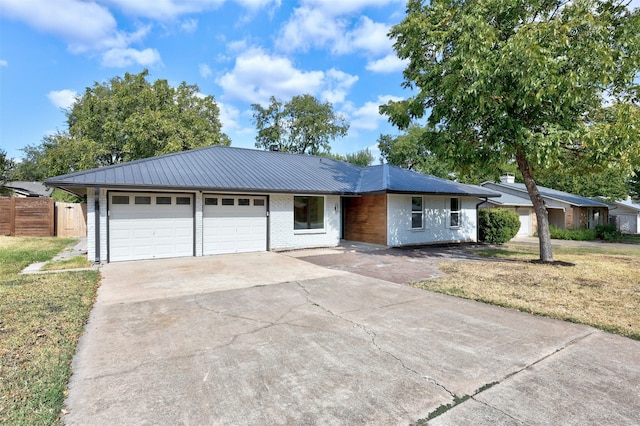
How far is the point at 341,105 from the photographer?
36.0 metres

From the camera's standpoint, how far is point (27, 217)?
17.5 m

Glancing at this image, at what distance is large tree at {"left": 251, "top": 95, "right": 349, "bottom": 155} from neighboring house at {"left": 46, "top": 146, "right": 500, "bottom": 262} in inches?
723

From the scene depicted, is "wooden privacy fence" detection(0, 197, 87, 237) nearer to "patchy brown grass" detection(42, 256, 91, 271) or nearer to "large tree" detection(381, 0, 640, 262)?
"patchy brown grass" detection(42, 256, 91, 271)

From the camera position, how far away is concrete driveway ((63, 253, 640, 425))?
271 cm

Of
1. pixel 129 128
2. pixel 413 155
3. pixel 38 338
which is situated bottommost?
pixel 38 338

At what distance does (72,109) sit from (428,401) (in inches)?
1421

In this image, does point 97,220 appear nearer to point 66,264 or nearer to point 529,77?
point 66,264

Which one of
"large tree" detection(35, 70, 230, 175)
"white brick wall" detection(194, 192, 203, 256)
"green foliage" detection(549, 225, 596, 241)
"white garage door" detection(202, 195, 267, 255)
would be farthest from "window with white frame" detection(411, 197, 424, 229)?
"large tree" detection(35, 70, 230, 175)

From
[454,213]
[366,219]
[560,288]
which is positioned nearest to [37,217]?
[366,219]

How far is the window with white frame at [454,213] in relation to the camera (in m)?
16.2

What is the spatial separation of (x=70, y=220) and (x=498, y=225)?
77.3ft

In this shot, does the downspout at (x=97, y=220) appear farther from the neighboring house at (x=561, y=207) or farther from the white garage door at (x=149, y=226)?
the neighboring house at (x=561, y=207)

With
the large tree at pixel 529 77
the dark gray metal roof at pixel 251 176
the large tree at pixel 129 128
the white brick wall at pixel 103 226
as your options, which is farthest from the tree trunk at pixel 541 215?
the large tree at pixel 129 128

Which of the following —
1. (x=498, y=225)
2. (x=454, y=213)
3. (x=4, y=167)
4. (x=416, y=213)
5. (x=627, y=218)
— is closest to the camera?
(x=416, y=213)
